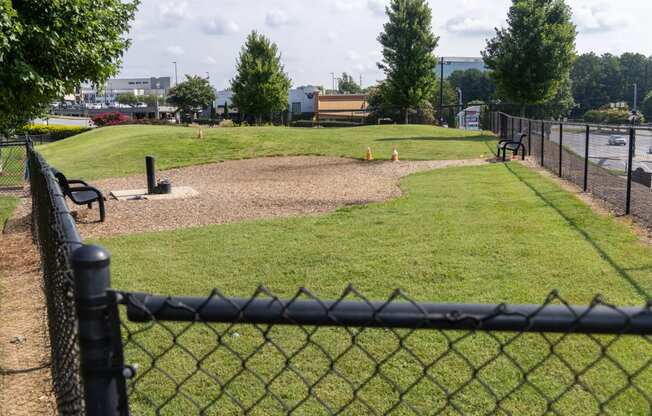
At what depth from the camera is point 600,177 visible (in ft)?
40.2

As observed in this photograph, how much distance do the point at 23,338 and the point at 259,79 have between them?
42.7 meters

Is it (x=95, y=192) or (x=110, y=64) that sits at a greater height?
(x=110, y=64)

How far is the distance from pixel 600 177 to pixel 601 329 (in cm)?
1155

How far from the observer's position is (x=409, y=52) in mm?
40375

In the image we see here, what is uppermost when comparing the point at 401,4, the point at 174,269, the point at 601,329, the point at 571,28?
the point at 401,4

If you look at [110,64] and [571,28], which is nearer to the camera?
[110,64]

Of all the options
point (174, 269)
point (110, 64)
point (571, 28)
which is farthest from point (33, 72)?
point (571, 28)

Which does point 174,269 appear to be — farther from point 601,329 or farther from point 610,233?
point 601,329

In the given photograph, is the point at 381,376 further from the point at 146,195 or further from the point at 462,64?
the point at 462,64

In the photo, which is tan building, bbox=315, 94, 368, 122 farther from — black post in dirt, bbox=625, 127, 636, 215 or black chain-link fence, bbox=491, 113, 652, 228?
black post in dirt, bbox=625, 127, 636, 215

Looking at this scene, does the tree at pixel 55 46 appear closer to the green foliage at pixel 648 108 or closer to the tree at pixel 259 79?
the tree at pixel 259 79

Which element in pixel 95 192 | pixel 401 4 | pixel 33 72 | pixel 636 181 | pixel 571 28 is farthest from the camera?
pixel 401 4

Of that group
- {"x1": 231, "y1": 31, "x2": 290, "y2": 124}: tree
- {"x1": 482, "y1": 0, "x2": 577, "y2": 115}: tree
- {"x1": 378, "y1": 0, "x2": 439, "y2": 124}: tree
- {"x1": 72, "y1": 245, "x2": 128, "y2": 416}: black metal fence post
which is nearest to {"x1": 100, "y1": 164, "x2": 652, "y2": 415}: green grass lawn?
{"x1": 72, "y1": 245, "x2": 128, "y2": 416}: black metal fence post

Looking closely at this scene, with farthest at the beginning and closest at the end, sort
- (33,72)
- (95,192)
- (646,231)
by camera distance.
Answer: (95,192), (646,231), (33,72)
